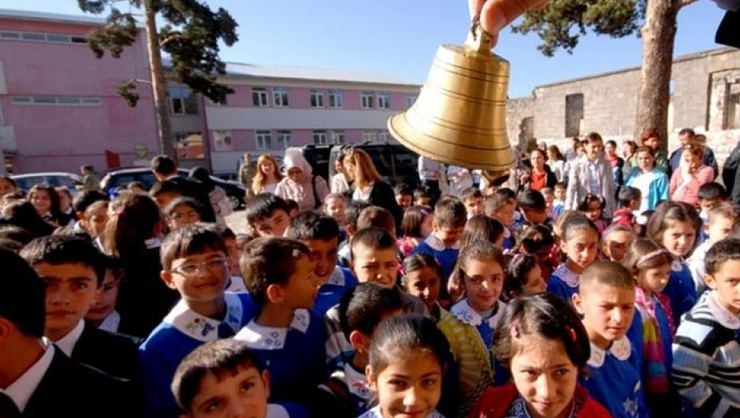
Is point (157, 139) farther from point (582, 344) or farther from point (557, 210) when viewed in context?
point (582, 344)

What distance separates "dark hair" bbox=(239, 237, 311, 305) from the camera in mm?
1842

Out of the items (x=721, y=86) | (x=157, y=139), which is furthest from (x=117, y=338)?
(x=157, y=139)

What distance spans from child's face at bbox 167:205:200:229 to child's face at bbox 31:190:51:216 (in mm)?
2580

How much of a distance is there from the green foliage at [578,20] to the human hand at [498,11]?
369 inches

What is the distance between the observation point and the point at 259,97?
2569 centimetres

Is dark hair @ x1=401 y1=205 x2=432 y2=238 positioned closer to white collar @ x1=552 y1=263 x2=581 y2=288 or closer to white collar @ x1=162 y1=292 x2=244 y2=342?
white collar @ x1=552 y1=263 x2=581 y2=288

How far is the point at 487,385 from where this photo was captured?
72.9 inches

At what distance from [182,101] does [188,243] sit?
2422 centimetres

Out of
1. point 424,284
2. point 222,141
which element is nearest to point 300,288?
point 424,284

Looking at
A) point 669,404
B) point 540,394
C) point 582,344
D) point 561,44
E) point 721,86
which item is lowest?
point 669,404

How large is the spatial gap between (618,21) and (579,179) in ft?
21.6

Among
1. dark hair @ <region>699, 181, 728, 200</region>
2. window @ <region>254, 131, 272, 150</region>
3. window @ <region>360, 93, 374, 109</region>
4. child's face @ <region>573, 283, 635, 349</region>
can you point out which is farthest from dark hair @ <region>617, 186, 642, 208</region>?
window @ <region>360, 93, 374, 109</region>

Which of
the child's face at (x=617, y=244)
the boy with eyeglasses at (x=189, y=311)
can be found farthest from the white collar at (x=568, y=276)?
the boy with eyeglasses at (x=189, y=311)

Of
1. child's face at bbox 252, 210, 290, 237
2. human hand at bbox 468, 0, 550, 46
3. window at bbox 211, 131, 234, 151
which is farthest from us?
window at bbox 211, 131, 234, 151
